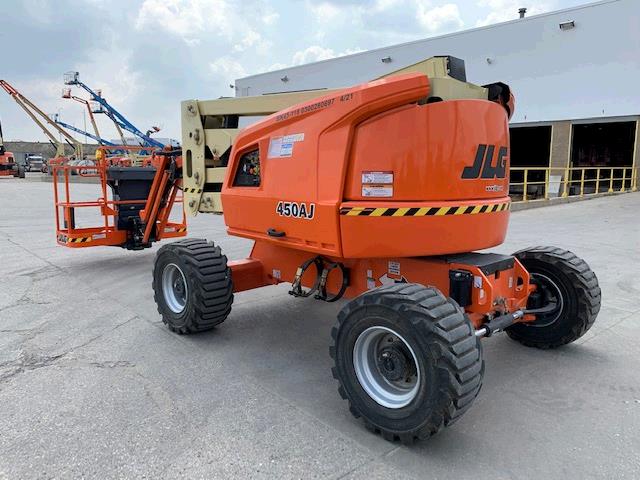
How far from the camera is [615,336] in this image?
191 inches

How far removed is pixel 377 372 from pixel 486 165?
1.68 m

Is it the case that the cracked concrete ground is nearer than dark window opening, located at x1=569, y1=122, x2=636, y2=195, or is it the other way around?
the cracked concrete ground

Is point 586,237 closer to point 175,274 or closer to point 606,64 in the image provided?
point 175,274

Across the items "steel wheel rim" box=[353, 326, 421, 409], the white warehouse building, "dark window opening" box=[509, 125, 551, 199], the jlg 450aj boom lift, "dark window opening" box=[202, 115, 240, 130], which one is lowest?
"steel wheel rim" box=[353, 326, 421, 409]

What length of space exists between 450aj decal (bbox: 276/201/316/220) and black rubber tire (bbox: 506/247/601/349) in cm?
205

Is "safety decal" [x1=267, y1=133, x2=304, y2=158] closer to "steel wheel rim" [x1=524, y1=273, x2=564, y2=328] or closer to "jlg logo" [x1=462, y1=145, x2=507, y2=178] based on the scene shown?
"jlg logo" [x1=462, y1=145, x2=507, y2=178]

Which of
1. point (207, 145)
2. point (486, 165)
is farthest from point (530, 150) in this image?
point (486, 165)

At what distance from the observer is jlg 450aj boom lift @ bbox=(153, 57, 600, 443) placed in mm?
3006

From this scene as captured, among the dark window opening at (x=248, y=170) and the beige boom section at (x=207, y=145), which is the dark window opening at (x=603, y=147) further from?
the dark window opening at (x=248, y=170)

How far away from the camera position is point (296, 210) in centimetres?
403

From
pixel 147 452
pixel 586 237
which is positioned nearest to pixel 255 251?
pixel 147 452

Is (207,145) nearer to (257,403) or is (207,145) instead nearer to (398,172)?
(398,172)

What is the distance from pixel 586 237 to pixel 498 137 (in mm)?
7952

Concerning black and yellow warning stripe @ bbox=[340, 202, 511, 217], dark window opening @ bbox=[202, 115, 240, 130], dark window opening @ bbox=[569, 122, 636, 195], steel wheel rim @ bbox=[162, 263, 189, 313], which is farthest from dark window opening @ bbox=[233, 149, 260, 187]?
dark window opening @ bbox=[569, 122, 636, 195]
